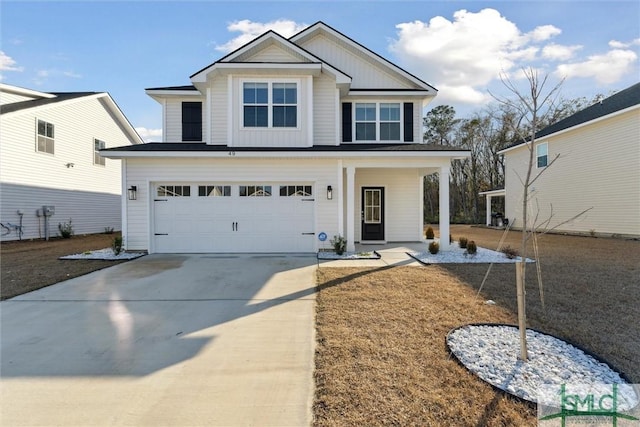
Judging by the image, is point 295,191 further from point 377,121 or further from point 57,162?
point 57,162

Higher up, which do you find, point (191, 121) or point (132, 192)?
point (191, 121)

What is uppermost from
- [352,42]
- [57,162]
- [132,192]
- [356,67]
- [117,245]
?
[352,42]

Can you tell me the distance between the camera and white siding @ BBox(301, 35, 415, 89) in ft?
38.7

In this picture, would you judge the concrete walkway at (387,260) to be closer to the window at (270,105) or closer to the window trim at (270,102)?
the window trim at (270,102)

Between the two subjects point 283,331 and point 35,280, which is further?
point 35,280

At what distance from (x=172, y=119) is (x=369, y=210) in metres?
7.85

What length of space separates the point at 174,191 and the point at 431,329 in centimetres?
853

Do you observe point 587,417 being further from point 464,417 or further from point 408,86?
point 408,86

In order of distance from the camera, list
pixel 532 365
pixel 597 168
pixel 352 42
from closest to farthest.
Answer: pixel 532 365, pixel 352 42, pixel 597 168

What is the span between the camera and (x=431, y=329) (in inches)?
150

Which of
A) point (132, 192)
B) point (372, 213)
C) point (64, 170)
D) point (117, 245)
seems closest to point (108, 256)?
point (117, 245)

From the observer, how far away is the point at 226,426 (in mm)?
2236

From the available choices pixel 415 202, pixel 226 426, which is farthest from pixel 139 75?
pixel 226 426

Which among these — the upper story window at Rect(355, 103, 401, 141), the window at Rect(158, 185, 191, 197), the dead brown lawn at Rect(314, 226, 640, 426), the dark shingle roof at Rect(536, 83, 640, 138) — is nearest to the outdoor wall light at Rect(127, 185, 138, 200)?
the window at Rect(158, 185, 191, 197)
